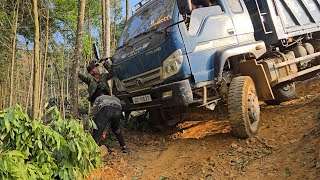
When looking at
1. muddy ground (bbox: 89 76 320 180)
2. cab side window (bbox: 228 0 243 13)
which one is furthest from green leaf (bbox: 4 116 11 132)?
cab side window (bbox: 228 0 243 13)

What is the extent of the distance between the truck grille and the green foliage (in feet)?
4.85

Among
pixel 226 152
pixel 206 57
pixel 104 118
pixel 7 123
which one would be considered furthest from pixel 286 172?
pixel 7 123

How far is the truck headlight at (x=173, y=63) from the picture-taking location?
4.44m

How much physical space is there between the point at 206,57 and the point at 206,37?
306mm

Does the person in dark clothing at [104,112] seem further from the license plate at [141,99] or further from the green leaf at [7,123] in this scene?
→ the green leaf at [7,123]

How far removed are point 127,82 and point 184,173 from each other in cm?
183

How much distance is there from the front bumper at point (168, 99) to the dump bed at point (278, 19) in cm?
214

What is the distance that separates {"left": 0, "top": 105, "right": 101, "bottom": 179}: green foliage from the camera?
2.81 metres

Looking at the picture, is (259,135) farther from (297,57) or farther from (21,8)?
(21,8)

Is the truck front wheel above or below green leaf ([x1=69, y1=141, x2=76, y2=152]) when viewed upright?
above

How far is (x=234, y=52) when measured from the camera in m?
4.75

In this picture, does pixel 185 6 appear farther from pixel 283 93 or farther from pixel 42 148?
pixel 283 93

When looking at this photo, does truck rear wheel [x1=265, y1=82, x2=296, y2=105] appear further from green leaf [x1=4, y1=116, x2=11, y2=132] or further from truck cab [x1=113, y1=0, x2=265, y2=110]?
green leaf [x1=4, y1=116, x2=11, y2=132]

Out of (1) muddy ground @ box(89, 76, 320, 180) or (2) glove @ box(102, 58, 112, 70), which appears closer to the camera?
(1) muddy ground @ box(89, 76, 320, 180)
